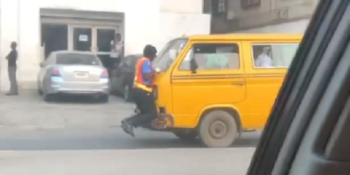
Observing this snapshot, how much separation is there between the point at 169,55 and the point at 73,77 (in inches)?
305

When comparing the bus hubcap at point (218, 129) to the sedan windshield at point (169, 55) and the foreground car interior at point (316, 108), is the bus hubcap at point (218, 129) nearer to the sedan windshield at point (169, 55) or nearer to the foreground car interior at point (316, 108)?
the sedan windshield at point (169, 55)

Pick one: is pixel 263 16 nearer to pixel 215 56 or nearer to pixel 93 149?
pixel 215 56

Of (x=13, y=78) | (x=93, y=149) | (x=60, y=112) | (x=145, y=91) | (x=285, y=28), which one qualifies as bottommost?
(x=60, y=112)

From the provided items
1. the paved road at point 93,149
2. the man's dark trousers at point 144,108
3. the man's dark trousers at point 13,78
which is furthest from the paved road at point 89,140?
the man's dark trousers at point 13,78

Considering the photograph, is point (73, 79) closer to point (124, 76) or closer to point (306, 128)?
point (124, 76)

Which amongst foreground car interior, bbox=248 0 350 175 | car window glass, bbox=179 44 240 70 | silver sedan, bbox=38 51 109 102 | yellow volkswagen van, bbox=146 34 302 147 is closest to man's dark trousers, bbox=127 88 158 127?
yellow volkswagen van, bbox=146 34 302 147

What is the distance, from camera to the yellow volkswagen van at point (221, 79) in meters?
11.3

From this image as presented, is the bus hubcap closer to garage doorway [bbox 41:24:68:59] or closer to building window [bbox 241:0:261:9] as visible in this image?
garage doorway [bbox 41:24:68:59]

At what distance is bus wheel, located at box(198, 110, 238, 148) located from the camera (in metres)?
11.6

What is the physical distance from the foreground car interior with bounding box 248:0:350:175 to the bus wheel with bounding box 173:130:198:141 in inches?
402

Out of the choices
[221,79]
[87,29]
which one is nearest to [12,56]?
[87,29]

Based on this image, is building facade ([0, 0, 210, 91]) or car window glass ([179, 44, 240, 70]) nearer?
car window glass ([179, 44, 240, 70])

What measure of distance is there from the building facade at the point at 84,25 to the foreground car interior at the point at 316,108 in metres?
21.7

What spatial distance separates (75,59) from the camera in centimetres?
1980
